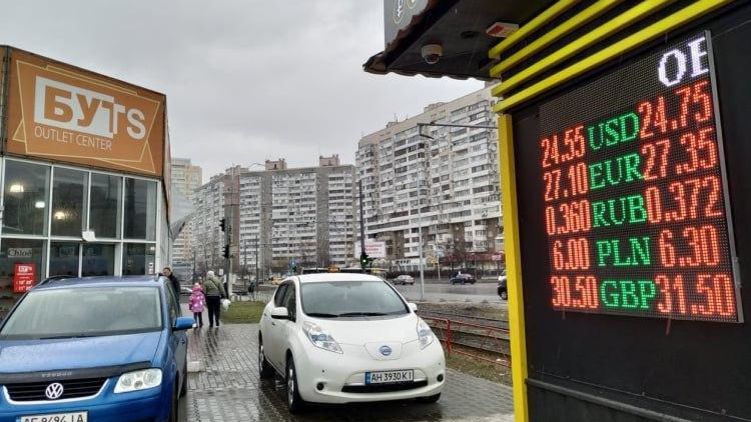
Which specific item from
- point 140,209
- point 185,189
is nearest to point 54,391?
point 140,209

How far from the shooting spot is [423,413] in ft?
22.4

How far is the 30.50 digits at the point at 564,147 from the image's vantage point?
11.3 ft

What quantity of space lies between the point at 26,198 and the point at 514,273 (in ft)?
46.8

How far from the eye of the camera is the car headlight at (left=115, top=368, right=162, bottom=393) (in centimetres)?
501

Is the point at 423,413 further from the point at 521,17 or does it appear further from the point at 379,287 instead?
the point at 521,17

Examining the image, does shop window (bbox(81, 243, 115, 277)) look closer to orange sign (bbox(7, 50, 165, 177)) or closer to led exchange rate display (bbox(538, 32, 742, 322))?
orange sign (bbox(7, 50, 165, 177))

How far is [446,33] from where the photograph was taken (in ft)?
15.1

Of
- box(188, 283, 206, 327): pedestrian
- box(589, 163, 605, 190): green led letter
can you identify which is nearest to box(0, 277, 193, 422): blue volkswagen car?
box(589, 163, 605, 190): green led letter

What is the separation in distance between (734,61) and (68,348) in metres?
5.71

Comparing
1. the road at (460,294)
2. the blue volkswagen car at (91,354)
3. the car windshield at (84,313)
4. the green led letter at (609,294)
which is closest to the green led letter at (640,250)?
the green led letter at (609,294)

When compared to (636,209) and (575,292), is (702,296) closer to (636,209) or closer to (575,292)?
(636,209)

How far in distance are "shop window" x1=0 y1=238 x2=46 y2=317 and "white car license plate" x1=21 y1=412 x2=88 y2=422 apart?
35.7ft

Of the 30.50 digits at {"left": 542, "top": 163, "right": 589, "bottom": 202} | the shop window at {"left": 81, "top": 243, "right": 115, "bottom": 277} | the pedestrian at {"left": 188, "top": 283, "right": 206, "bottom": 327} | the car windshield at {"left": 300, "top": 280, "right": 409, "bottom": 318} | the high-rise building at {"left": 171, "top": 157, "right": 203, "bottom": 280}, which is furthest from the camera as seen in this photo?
the high-rise building at {"left": 171, "top": 157, "right": 203, "bottom": 280}

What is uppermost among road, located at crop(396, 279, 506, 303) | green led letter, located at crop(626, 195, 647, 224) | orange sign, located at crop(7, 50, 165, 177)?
orange sign, located at crop(7, 50, 165, 177)
